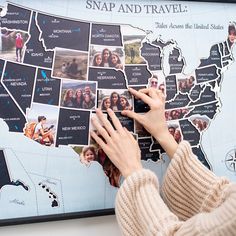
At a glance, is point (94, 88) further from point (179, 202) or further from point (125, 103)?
point (179, 202)

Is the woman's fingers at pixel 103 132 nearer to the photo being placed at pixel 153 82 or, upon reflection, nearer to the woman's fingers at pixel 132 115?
the woman's fingers at pixel 132 115

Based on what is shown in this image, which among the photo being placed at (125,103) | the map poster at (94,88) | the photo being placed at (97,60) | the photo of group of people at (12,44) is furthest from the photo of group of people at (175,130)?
the photo of group of people at (12,44)

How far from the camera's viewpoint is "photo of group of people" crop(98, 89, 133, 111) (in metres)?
0.83

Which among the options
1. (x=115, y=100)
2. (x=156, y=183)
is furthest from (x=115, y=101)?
(x=156, y=183)

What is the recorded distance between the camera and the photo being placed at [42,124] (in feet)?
2.52

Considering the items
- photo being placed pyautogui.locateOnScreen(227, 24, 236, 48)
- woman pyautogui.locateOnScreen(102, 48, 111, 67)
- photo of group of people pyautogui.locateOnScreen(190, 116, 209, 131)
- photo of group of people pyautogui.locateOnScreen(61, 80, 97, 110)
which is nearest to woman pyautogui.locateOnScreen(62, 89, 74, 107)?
photo of group of people pyautogui.locateOnScreen(61, 80, 97, 110)

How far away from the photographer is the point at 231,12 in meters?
0.98

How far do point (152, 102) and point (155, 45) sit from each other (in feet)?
0.51

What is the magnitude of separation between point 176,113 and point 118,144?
0.63 ft

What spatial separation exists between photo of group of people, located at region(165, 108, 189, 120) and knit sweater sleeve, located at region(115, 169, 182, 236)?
0.20 m

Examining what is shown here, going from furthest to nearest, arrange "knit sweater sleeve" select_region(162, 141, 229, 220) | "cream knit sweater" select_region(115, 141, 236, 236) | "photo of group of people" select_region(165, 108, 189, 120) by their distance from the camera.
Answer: "photo of group of people" select_region(165, 108, 189, 120) < "knit sweater sleeve" select_region(162, 141, 229, 220) < "cream knit sweater" select_region(115, 141, 236, 236)

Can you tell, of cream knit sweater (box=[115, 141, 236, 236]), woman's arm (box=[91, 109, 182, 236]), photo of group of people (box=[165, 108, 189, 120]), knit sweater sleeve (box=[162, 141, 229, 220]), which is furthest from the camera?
photo of group of people (box=[165, 108, 189, 120])

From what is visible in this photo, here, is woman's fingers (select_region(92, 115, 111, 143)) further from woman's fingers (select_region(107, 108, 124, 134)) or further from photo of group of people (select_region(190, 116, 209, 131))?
photo of group of people (select_region(190, 116, 209, 131))

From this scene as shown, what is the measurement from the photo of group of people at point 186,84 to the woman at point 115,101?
0.57 feet
